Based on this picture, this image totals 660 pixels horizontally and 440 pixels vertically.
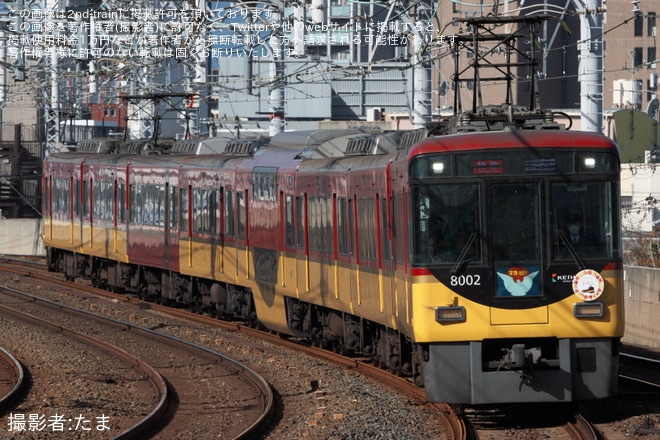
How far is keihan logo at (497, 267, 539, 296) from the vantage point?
36.4ft

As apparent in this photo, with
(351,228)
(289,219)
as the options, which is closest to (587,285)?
(351,228)

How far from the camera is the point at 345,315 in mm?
15922

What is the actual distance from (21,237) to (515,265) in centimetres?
3398

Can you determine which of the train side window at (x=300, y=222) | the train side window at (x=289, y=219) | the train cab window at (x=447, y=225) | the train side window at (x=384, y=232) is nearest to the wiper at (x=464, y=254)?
the train cab window at (x=447, y=225)

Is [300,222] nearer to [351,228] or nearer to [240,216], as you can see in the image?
[351,228]

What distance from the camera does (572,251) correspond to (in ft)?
36.6

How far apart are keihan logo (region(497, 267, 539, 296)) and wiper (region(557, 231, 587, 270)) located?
336mm

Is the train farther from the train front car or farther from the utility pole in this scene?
the utility pole

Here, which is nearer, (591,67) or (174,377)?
(174,377)

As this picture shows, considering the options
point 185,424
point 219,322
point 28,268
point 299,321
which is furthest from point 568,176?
point 28,268

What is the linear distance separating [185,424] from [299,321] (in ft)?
19.5

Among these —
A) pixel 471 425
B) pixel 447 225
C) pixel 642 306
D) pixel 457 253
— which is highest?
pixel 447 225

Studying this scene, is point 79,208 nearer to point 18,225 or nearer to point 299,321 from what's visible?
point 299,321

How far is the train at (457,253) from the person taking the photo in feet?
36.3
